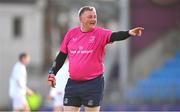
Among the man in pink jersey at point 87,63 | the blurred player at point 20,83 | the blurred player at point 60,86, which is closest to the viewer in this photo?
the man in pink jersey at point 87,63

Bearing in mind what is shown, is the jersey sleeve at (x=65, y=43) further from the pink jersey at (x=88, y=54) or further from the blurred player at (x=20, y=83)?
the blurred player at (x=20, y=83)

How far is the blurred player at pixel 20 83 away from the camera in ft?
62.4

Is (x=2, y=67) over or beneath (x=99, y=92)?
beneath

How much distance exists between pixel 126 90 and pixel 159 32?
350 cm

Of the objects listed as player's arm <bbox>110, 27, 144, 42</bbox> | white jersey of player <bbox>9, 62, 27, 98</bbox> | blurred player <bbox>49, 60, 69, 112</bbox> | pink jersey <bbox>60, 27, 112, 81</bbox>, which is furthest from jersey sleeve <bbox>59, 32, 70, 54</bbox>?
white jersey of player <bbox>9, 62, 27, 98</bbox>

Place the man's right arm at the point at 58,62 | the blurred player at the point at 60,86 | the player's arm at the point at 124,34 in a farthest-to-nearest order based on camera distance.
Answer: the blurred player at the point at 60,86
the man's right arm at the point at 58,62
the player's arm at the point at 124,34

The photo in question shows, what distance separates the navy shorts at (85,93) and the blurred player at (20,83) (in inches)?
314

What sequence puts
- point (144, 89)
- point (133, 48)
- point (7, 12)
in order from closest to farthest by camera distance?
point (144, 89) → point (133, 48) → point (7, 12)

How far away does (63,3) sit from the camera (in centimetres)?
4172

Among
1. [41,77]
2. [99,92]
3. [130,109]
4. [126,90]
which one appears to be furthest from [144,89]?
[99,92]

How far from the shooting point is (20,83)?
19109 mm

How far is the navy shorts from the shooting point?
35.8ft

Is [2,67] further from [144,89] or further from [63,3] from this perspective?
[144,89]

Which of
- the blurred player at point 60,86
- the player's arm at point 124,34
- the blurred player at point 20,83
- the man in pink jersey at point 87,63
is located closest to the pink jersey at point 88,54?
the man in pink jersey at point 87,63
